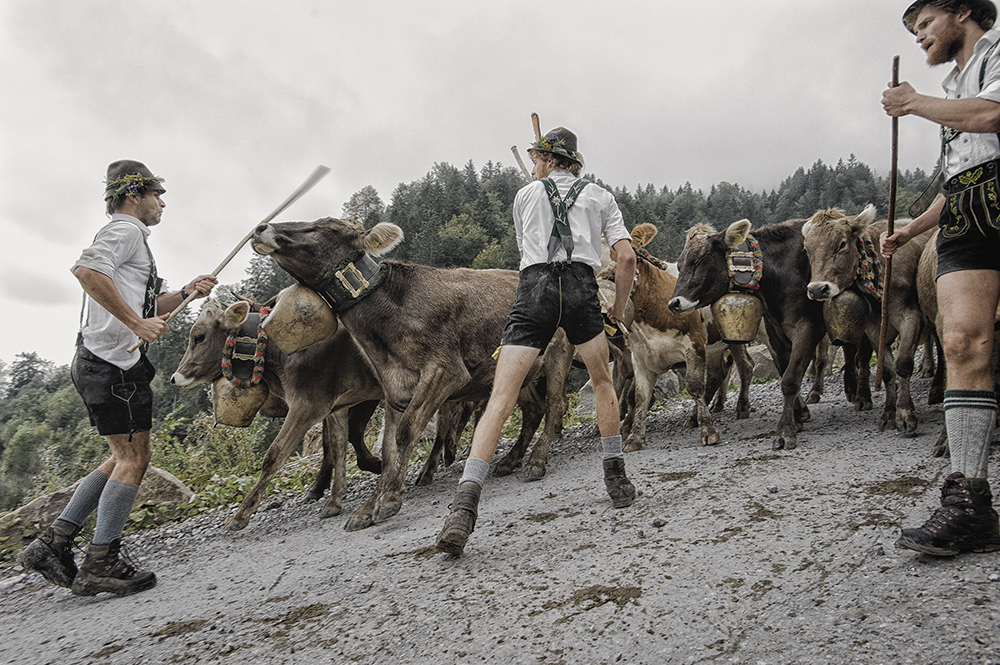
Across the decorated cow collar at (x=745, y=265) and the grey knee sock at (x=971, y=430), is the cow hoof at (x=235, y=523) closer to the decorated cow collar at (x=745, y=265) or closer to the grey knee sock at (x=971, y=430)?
the decorated cow collar at (x=745, y=265)

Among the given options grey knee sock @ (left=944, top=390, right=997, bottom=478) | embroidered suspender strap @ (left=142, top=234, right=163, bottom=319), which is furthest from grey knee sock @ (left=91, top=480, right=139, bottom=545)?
grey knee sock @ (left=944, top=390, right=997, bottom=478)

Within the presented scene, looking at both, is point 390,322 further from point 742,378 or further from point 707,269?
point 742,378

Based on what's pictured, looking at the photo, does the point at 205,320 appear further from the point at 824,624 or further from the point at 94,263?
the point at 824,624

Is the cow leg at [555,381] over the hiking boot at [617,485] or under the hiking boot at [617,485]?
over

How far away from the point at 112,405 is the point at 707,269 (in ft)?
16.9

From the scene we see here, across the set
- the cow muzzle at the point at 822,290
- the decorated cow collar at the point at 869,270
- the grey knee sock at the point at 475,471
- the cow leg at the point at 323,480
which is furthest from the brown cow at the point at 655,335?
the grey knee sock at the point at 475,471

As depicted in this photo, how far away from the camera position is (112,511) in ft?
12.9

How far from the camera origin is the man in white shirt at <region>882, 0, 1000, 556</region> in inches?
98.1

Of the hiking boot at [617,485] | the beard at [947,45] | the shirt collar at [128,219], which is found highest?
the beard at [947,45]

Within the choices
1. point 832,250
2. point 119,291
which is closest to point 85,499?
point 119,291

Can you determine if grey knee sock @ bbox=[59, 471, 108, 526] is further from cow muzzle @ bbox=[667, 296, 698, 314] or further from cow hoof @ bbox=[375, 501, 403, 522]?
cow muzzle @ bbox=[667, 296, 698, 314]

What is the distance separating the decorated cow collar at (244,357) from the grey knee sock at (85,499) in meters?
2.28

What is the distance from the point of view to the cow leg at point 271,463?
5781 millimetres

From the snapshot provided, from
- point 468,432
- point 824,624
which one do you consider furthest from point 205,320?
point 824,624
